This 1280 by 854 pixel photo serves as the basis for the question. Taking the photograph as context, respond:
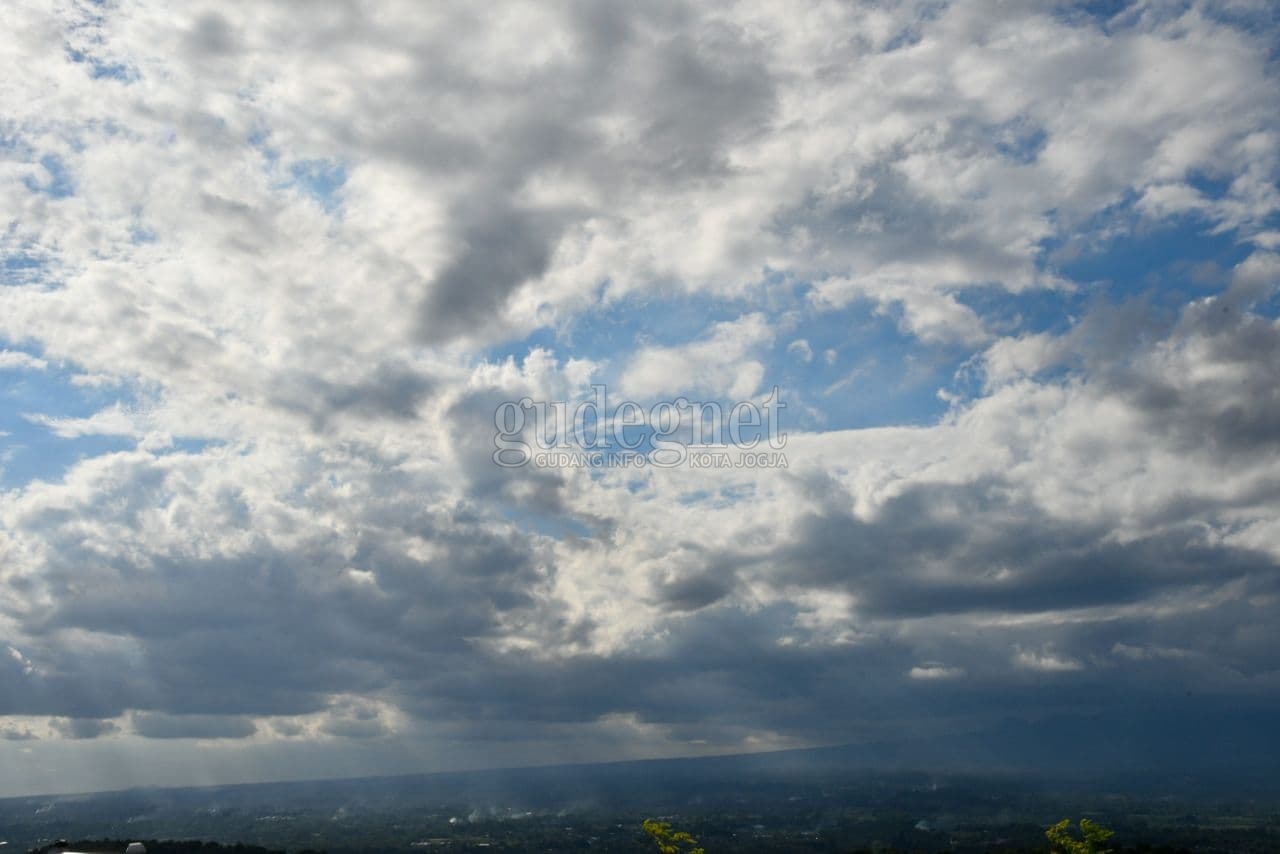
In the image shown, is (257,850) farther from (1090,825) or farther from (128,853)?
(1090,825)

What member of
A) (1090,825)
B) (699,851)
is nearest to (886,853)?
(1090,825)

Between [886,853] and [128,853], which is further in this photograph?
[886,853]

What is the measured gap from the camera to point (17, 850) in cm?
19850

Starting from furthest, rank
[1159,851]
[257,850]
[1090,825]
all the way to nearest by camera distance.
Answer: [257,850]
[1159,851]
[1090,825]

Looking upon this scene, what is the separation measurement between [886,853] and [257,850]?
11994 centimetres

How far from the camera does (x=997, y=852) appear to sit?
19150 cm

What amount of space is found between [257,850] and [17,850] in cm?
7662

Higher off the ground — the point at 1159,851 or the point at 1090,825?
the point at 1090,825

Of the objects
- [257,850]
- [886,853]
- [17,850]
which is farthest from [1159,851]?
[17,850]

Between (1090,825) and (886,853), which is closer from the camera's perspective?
(1090,825)

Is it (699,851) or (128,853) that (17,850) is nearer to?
(128,853)

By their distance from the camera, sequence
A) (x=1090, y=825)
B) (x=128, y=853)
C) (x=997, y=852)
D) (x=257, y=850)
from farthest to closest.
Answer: (x=997, y=852) → (x=257, y=850) → (x=128, y=853) → (x=1090, y=825)

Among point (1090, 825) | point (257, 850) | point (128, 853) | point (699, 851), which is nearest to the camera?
point (699, 851)

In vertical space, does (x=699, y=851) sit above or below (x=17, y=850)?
above
